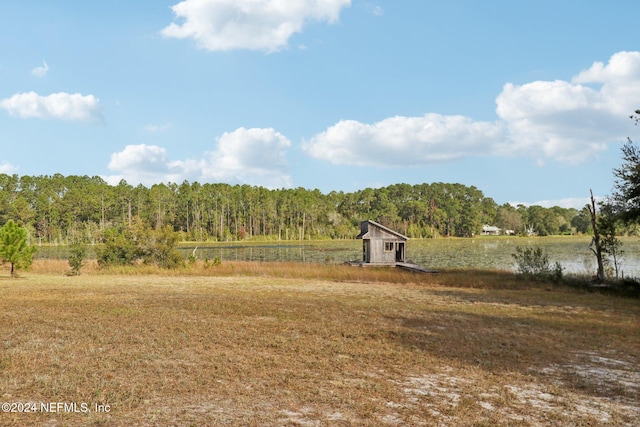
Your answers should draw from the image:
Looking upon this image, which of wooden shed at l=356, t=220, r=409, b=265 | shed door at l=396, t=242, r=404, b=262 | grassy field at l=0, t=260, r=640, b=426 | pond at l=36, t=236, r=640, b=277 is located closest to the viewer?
grassy field at l=0, t=260, r=640, b=426

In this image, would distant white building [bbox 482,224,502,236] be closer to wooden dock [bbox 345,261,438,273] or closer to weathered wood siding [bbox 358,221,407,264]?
weathered wood siding [bbox 358,221,407,264]

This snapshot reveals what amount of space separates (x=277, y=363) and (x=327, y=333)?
304 cm

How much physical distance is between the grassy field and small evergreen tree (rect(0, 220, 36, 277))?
37.0ft

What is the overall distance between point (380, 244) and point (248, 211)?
3880 inches

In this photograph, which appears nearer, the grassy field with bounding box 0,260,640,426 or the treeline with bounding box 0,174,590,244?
the grassy field with bounding box 0,260,640,426

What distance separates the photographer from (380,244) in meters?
39.2

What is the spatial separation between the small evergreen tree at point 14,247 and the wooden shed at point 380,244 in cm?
2434

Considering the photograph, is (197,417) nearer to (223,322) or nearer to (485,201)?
(223,322)

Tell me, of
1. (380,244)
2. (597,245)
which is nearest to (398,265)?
(380,244)

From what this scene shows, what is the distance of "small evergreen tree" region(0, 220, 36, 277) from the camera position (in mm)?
26547

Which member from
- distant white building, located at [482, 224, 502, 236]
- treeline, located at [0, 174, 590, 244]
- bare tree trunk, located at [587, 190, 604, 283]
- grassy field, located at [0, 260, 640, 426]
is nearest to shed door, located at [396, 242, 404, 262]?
bare tree trunk, located at [587, 190, 604, 283]

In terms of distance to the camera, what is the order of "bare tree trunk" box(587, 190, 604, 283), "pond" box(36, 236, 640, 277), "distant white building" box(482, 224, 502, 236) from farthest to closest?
"distant white building" box(482, 224, 502, 236) → "pond" box(36, 236, 640, 277) → "bare tree trunk" box(587, 190, 604, 283)

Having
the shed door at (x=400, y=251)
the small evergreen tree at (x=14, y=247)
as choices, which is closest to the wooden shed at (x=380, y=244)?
the shed door at (x=400, y=251)

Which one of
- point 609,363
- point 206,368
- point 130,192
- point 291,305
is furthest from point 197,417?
point 130,192
